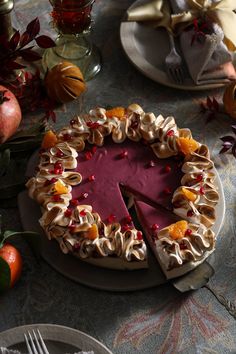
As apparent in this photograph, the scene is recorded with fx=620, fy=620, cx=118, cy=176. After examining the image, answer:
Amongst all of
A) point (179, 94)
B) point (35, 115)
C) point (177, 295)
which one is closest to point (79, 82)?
point (35, 115)

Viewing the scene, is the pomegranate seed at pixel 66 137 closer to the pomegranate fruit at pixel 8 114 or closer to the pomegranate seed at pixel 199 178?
the pomegranate fruit at pixel 8 114

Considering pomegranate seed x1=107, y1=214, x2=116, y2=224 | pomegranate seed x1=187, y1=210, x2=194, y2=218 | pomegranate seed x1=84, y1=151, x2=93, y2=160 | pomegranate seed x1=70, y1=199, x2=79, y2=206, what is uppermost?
pomegranate seed x1=84, y1=151, x2=93, y2=160

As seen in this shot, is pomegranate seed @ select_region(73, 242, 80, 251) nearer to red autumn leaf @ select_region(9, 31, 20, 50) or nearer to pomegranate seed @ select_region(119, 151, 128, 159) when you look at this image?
pomegranate seed @ select_region(119, 151, 128, 159)

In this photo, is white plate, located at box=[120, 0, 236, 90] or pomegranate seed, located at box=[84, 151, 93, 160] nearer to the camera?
pomegranate seed, located at box=[84, 151, 93, 160]

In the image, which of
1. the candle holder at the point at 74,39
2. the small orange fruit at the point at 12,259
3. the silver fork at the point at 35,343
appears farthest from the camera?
the candle holder at the point at 74,39

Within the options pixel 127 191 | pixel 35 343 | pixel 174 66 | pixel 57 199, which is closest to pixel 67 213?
pixel 57 199

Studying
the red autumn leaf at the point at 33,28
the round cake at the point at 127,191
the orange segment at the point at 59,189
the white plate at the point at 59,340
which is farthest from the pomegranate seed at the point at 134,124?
the white plate at the point at 59,340

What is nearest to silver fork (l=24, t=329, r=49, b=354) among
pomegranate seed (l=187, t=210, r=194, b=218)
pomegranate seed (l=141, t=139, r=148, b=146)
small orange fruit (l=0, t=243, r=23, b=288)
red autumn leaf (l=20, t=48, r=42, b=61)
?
small orange fruit (l=0, t=243, r=23, b=288)
